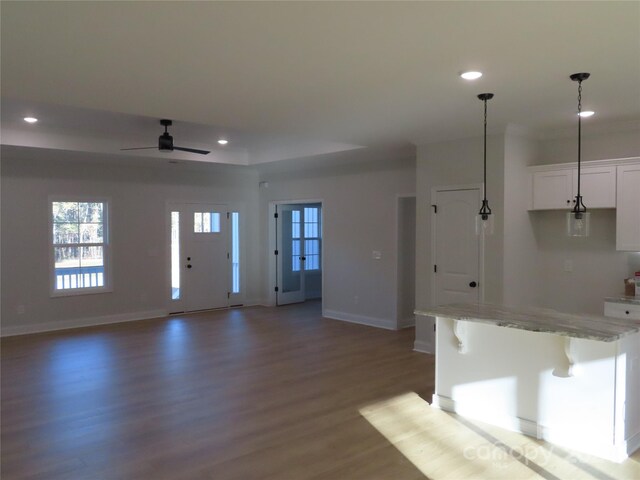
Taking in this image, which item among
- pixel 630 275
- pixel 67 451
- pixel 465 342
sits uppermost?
pixel 630 275

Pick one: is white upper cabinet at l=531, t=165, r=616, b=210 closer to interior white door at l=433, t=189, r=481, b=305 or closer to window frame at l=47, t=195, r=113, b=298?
interior white door at l=433, t=189, r=481, b=305

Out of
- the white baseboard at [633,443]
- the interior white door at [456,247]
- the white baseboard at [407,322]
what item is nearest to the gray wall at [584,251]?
the interior white door at [456,247]

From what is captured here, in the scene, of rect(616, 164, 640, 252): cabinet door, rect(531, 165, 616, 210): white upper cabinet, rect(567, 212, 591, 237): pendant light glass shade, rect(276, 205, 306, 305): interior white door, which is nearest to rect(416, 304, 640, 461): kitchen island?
rect(567, 212, 591, 237): pendant light glass shade

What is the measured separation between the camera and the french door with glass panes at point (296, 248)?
9.75 metres

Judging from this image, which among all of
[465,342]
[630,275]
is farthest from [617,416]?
[630,275]

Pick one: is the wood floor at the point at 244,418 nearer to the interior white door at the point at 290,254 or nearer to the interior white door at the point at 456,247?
the interior white door at the point at 456,247

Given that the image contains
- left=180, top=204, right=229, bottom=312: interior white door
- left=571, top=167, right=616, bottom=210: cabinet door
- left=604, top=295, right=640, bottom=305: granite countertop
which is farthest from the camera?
left=180, top=204, right=229, bottom=312: interior white door

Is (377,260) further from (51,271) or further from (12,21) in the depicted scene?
(12,21)

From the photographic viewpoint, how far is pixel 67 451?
11.5 ft

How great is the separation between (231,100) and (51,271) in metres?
5.09

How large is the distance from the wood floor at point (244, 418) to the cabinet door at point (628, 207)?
7.47 feet

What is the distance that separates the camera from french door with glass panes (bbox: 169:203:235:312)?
888 cm

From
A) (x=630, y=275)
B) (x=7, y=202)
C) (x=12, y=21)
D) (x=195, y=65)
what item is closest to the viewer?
(x=12, y=21)

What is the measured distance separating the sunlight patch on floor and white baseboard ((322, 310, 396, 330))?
3.38m
